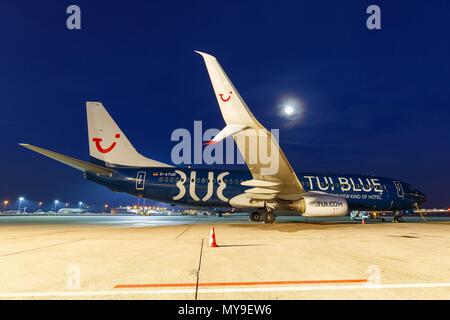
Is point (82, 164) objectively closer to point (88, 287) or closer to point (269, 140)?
point (269, 140)

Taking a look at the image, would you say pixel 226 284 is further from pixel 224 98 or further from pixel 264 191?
Result: pixel 264 191

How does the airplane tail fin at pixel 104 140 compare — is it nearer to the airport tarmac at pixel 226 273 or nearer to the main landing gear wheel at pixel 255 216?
the main landing gear wheel at pixel 255 216

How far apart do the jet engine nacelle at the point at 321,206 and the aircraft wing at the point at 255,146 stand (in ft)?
3.64

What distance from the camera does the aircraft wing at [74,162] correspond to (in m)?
13.9

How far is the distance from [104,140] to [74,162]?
138 inches

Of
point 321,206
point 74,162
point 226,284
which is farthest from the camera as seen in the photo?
point 74,162

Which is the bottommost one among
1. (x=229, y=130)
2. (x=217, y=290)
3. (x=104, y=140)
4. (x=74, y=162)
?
(x=217, y=290)

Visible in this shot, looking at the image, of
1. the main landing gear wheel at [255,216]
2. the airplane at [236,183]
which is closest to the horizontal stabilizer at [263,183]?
the airplane at [236,183]

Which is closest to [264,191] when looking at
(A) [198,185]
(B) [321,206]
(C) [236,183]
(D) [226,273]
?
(C) [236,183]

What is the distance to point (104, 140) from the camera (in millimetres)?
19469

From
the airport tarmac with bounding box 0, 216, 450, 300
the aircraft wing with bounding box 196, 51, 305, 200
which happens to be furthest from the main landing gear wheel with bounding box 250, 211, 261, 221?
the airport tarmac with bounding box 0, 216, 450, 300

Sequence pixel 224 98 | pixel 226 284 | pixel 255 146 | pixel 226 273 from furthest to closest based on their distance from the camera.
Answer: pixel 255 146 → pixel 224 98 → pixel 226 273 → pixel 226 284

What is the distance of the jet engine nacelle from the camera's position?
15.7 m
